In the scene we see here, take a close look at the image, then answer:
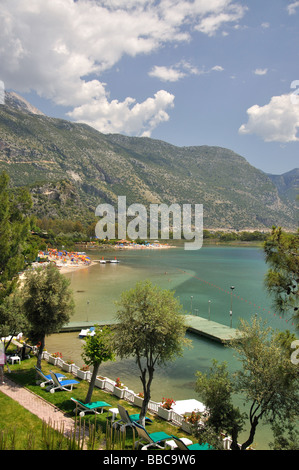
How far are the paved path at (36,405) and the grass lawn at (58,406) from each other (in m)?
0.25

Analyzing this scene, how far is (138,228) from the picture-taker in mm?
195875

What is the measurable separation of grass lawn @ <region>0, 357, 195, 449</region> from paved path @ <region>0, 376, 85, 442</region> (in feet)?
0.84

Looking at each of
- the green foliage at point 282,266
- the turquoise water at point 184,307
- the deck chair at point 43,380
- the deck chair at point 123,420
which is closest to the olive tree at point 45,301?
the deck chair at point 43,380

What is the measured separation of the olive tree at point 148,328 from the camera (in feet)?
39.1

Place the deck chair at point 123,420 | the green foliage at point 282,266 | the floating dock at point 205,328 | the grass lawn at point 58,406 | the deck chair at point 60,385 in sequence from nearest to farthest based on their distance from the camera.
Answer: the green foliage at point 282,266
the grass lawn at point 58,406
the deck chair at point 123,420
the deck chair at point 60,385
the floating dock at point 205,328

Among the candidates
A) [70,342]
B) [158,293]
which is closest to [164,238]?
[70,342]

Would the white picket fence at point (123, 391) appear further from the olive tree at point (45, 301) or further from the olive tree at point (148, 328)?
the olive tree at point (45, 301)

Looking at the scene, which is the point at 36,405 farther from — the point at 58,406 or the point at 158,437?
the point at 158,437

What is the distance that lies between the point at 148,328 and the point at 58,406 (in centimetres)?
463

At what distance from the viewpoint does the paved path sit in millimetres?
10891

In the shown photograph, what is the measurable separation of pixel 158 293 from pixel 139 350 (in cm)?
241

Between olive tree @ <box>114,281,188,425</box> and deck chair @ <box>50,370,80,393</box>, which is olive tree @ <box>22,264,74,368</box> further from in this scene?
olive tree @ <box>114,281,188,425</box>

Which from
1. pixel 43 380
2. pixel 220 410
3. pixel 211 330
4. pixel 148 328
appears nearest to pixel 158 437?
pixel 220 410
